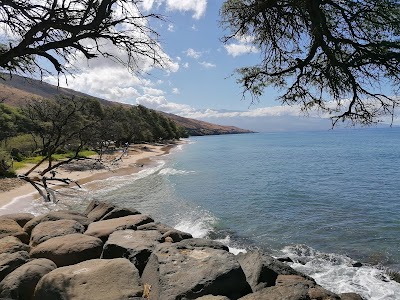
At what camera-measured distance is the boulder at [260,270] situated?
8414 mm

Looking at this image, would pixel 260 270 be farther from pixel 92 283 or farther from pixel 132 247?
pixel 92 283

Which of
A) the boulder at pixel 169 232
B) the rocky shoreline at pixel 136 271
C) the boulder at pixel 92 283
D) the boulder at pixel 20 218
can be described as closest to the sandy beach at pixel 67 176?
the boulder at pixel 169 232

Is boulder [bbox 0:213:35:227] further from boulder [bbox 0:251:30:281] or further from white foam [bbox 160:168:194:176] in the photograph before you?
white foam [bbox 160:168:194:176]

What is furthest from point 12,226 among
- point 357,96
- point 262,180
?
point 262,180

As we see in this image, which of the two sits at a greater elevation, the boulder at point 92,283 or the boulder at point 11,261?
the boulder at point 92,283

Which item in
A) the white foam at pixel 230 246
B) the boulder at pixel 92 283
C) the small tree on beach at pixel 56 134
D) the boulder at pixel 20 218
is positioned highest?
the small tree on beach at pixel 56 134

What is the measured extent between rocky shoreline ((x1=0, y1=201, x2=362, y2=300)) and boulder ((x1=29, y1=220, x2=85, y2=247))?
0.11 feet

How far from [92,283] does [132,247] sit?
7.99ft

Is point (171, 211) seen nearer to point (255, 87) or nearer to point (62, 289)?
point (62, 289)

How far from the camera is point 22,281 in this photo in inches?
284

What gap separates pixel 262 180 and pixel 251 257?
1188 inches

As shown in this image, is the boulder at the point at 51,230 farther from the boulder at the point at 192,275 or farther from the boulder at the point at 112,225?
the boulder at the point at 192,275

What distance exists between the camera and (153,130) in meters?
112

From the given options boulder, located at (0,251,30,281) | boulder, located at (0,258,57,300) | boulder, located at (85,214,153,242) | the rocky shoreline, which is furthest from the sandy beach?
boulder, located at (0,258,57,300)
